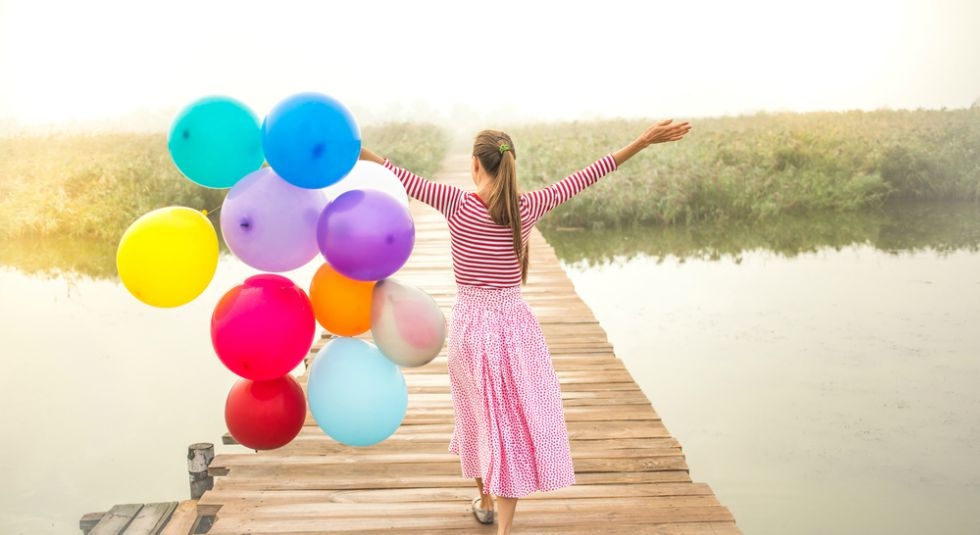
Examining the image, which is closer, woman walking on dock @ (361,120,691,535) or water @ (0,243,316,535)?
woman walking on dock @ (361,120,691,535)

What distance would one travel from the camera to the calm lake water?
461 centimetres

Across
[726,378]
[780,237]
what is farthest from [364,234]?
[780,237]

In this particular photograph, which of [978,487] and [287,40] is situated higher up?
[287,40]

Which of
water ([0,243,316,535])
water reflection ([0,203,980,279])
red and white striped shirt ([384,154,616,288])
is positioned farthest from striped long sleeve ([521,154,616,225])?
water reflection ([0,203,980,279])

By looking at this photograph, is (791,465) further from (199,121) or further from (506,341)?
(199,121)

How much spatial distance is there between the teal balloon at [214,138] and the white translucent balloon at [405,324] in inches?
21.5

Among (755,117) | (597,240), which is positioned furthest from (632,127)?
(597,240)

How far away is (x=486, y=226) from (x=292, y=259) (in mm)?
567

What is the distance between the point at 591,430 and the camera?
3592 millimetres

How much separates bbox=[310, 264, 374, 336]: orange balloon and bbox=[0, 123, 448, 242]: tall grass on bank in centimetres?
1159

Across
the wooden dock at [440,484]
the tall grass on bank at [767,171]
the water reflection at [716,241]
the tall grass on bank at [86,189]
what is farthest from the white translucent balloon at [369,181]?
the tall grass on bank at [86,189]

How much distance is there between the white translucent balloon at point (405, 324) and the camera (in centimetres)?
255

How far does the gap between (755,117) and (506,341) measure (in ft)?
77.6

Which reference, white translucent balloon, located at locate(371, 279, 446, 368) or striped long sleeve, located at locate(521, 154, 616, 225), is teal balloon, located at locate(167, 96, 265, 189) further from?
striped long sleeve, located at locate(521, 154, 616, 225)
